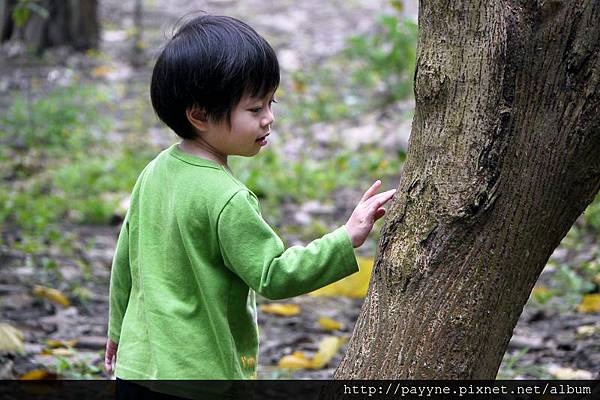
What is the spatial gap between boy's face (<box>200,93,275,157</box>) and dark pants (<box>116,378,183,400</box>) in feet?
1.90

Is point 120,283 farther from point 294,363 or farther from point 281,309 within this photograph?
point 281,309

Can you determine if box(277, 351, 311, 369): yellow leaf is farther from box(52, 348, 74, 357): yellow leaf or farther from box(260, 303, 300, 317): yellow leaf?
box(52, 348, 74, 357): yellow leaf

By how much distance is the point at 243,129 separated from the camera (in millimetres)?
2100

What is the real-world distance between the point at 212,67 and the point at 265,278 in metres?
0.48

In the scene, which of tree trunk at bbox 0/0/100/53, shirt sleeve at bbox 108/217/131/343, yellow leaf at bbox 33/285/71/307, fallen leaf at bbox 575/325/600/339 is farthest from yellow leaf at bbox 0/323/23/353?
tree trunk at bbox 0/0/100/53

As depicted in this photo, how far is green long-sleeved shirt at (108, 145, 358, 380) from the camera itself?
6.52ft

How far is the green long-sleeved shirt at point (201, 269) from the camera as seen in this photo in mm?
1987

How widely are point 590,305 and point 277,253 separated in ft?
8.00

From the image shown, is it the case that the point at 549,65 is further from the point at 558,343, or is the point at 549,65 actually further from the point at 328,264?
the point at 558,343

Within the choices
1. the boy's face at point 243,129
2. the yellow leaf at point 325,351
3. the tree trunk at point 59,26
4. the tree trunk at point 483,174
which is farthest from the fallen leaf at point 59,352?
the tree trunk at point 59,26

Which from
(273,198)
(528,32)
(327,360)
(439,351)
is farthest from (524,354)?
(273,198)

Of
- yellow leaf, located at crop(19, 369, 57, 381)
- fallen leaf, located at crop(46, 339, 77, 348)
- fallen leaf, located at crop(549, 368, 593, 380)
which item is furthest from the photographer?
fallen leaf, located at crop(46, 339, 77, 348)

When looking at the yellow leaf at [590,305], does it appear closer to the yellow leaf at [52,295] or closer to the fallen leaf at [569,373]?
the fallen leaf at [569,373]

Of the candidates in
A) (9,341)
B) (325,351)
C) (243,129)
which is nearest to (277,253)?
(243,129)
